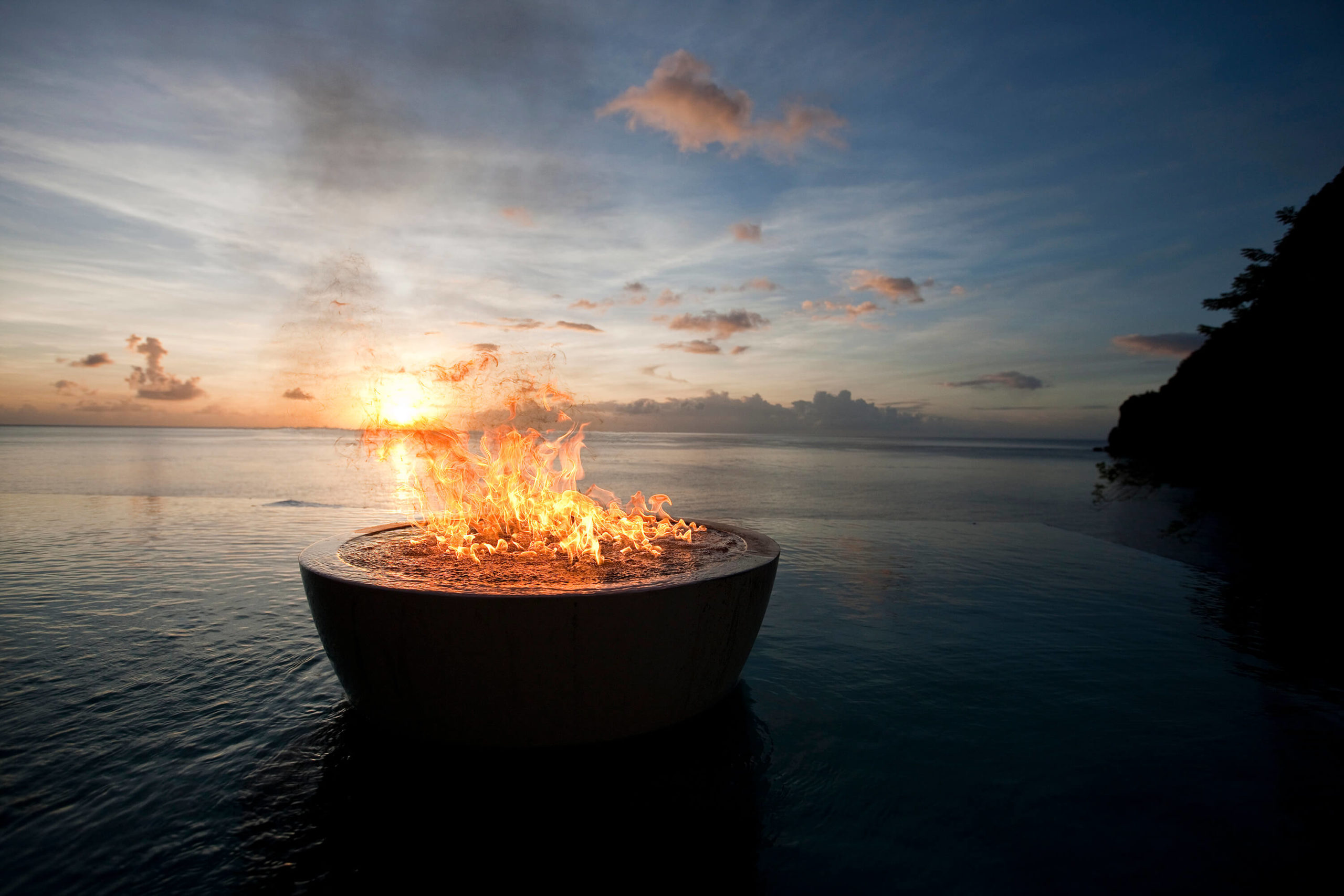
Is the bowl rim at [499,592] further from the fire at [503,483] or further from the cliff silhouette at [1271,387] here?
the cliff silhouette at [1271,387]

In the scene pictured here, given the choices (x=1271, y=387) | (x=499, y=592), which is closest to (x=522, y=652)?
(x=499, y=592)

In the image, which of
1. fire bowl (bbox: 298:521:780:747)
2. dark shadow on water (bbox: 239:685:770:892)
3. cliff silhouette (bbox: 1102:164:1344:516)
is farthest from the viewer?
cliff silhouette (bbox: 1102:164:1344:516)

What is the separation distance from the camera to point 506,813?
9.77 ft

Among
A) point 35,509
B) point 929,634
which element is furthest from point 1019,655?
point 35,509

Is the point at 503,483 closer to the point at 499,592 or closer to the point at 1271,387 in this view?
Answer: the point at 499,592

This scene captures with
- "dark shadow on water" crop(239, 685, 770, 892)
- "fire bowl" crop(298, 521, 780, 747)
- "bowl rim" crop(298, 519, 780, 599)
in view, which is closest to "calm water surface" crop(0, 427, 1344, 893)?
"dark shadow on water" crop(239, 685, 770, 892)

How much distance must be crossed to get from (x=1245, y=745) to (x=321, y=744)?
5.40 meters

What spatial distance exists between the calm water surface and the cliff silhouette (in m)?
4.35

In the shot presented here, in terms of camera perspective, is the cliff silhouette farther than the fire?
Yes

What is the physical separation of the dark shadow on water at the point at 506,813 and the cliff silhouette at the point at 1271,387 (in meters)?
10.3

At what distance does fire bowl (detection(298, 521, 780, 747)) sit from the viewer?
10.2 ft

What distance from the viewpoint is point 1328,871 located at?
2641 millimetres

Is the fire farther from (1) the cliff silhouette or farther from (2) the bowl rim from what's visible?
(1) the cliff silhouette

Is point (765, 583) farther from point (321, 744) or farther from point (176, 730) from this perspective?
point (176, 730)
